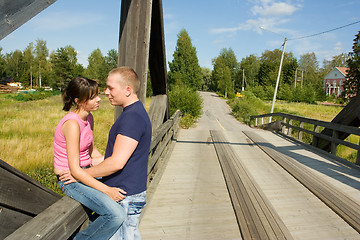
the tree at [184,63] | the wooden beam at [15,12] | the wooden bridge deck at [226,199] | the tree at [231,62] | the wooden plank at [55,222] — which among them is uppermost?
the tree at [231,62]

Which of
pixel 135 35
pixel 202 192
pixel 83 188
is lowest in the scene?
pixel 202 192

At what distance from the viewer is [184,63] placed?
36594 mm

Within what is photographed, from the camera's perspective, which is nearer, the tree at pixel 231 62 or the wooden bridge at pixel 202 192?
the wooden bridge at pixel 202 192

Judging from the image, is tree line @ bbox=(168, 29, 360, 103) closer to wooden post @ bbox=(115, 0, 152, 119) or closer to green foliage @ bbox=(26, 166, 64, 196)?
green foliage @ bbox=(26, 166, 64, 196)

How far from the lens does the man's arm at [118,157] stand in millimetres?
1576

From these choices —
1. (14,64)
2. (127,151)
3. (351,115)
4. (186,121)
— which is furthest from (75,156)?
(14,64)

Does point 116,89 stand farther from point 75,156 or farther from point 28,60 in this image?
point 28,60

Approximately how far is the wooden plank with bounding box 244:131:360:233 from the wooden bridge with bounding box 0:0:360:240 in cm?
1

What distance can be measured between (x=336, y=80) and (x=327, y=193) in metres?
78.5

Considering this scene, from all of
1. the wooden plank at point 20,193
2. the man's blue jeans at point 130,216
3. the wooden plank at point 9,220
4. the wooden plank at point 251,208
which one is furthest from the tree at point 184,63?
the wooden plank at point 9,220

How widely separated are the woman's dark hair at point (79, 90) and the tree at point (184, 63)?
113 ft

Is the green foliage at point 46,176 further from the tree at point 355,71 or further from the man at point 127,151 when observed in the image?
the tree at point 355,71

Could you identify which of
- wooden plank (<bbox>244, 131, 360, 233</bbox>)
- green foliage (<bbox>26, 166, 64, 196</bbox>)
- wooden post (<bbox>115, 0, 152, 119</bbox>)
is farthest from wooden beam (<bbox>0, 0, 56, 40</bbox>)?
green foliage (<bbox>26, 166, 64, 196</bbox>)

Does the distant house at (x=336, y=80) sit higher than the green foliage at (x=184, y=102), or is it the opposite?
the distant house at (x=336, y=80)
